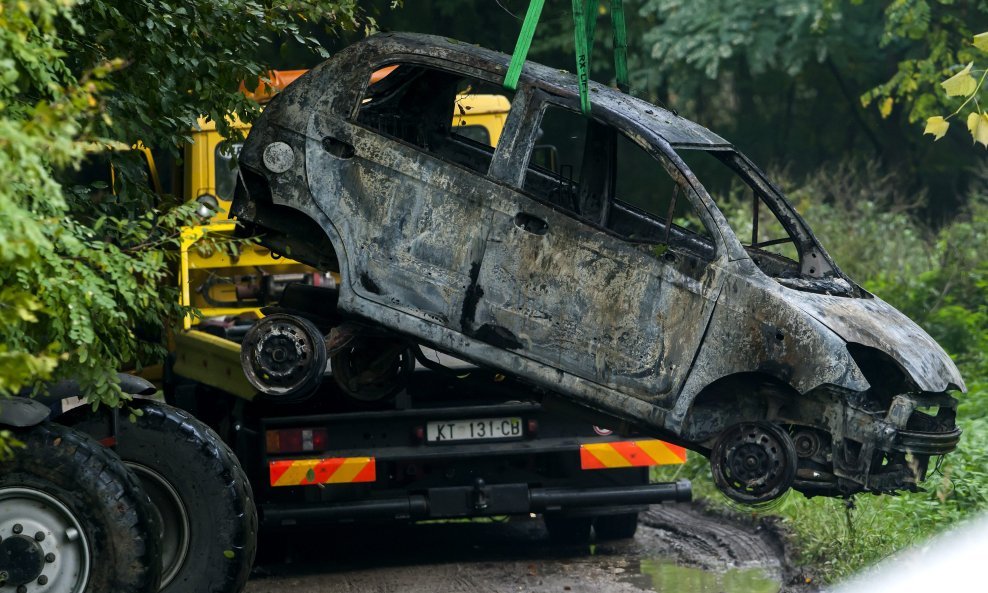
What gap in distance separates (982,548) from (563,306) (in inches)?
106

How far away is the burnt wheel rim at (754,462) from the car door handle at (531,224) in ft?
4.48

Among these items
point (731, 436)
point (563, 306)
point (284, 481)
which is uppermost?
point (563, 306)

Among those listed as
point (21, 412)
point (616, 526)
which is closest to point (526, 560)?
point (616, 526)

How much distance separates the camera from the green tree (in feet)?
13.6

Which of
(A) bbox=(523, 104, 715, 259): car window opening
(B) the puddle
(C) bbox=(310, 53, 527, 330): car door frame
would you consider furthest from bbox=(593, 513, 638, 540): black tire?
(C) bbox=(310, 53, 527, 330): car door frame

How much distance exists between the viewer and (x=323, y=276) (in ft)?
34.0

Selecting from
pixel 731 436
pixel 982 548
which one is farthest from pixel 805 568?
pixel 731 436

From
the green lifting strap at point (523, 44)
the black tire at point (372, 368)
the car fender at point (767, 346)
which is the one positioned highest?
the green lifting strap at point (523, 44)

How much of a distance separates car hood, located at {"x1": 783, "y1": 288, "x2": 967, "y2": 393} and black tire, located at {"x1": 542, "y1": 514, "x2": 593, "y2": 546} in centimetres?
296

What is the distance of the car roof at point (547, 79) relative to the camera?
7184mm

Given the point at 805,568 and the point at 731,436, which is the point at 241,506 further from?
the point at 805,568

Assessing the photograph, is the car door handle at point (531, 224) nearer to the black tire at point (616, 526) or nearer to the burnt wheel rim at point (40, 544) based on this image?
the burnt wheel rim at point (40, 544)

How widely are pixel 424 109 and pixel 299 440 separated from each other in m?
2.07

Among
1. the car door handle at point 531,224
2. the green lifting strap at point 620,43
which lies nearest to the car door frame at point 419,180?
the car door handle at point 531,224
